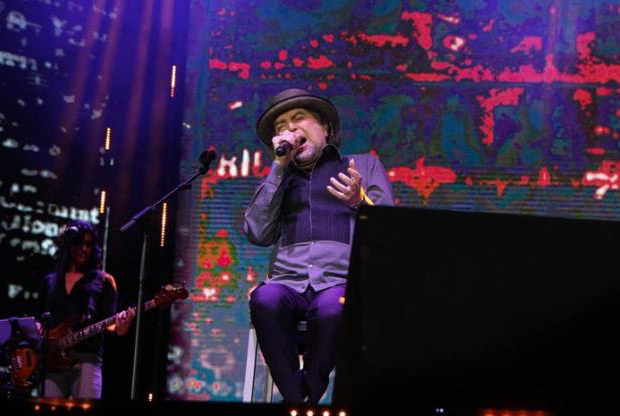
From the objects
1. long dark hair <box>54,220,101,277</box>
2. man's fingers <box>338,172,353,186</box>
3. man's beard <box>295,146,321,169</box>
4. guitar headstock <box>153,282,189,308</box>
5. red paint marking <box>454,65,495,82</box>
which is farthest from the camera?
red paint marking <box>454,65,495,82</box>

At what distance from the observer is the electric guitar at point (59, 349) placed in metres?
4.22

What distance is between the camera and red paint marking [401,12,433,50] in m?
4.73

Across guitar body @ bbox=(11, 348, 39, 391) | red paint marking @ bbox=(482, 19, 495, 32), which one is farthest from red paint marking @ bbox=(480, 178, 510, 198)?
guitar body @ bbox=(11, 348, 39, 391)

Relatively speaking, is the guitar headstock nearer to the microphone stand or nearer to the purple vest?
the microphone stand

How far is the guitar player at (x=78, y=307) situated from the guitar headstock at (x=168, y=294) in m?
0.21

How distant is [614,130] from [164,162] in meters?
2.51

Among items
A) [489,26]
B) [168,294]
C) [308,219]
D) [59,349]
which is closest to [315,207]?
[308,219]

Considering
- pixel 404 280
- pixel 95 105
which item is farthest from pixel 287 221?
pixel 95 105

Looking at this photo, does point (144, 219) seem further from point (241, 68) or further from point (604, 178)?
point (604, 178)

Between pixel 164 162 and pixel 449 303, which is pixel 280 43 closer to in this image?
pixel 164 162

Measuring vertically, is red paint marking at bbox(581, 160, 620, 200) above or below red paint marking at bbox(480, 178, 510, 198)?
above

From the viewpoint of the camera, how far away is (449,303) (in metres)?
1.54

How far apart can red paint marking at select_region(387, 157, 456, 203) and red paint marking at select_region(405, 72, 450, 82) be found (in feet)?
1.50

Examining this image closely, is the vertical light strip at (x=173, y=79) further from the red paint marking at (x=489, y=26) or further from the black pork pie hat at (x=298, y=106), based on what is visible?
the red paint marking at (x=489, y=26)
